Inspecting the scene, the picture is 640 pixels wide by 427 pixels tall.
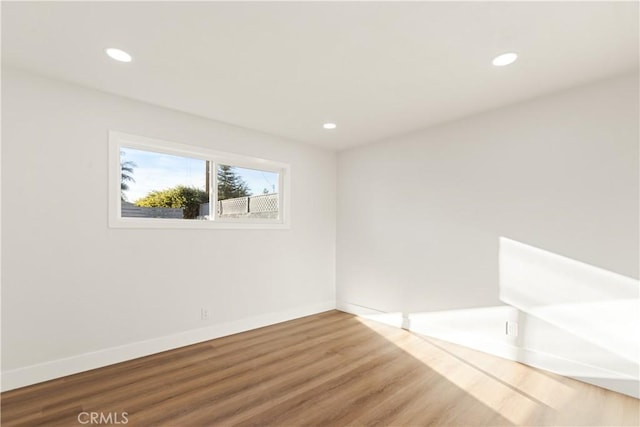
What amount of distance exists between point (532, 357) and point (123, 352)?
3.73 meters

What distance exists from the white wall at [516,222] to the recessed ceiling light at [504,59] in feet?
2.81

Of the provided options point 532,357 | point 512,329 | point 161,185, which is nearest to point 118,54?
point 161,185

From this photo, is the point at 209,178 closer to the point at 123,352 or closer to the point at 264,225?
the point at 264,225

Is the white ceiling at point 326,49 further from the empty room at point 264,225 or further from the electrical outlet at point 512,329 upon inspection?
the electrical outlet at point 512,329

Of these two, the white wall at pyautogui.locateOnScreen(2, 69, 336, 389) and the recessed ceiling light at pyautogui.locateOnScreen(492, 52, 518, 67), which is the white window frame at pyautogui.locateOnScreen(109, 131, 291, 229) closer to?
the white wall at pyautogui.locateOnScreen(2, 69, 336, 389)

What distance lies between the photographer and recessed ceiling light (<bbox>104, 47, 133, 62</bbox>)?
84.5 inches

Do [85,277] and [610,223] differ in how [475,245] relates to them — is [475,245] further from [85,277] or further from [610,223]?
[85,277]

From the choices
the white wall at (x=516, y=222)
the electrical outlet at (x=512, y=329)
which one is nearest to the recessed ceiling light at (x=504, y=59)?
the white wall at (x=516, y=222)

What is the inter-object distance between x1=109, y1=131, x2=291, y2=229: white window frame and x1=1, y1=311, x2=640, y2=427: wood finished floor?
4.27ft

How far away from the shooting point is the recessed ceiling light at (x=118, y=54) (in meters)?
2.15

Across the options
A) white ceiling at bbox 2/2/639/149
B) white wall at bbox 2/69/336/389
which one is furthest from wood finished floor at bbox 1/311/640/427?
white ceiling at bbox 2/2/639/149

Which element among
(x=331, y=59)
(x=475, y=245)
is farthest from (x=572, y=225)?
(x=331, y=59)

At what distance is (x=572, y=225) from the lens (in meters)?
2.63

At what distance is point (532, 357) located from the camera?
280cm
